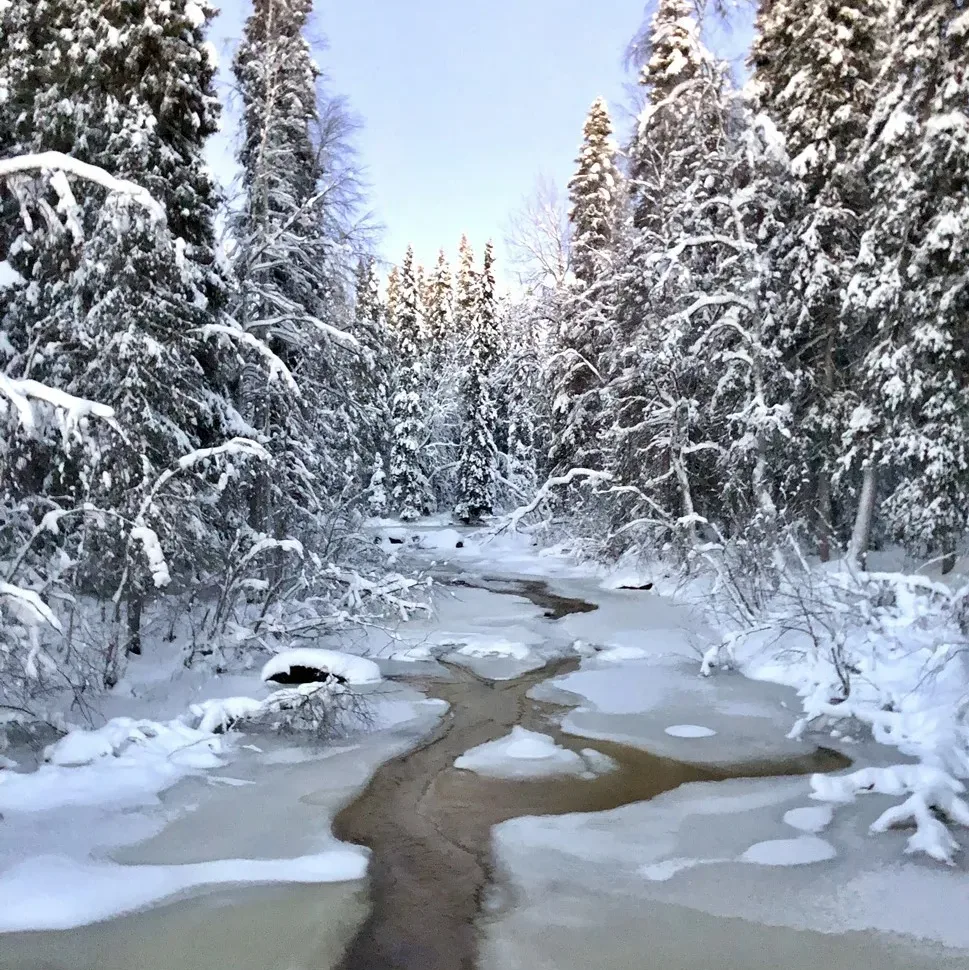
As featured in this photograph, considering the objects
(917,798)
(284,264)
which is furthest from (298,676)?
(284,264)

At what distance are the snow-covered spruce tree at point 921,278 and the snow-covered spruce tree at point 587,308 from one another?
10.00 metres

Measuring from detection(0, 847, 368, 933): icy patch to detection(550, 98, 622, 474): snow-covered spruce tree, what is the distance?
18.1 meters

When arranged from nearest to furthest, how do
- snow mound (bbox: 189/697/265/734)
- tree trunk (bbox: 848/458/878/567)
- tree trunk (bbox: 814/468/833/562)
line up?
snow mound (bbox: 189/697/265/734), tree trunk (bbox: 848/458/878/567), tree trunk (bbox: 814/468/833/562)

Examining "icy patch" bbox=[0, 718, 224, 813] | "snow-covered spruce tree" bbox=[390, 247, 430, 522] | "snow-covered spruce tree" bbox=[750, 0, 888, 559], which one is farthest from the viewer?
"snow-covered spruce tree" bbox=[390, 247, 430, 522]

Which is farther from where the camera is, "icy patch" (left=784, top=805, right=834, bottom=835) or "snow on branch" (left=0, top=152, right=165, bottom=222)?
"icy patch" (left=784, top=805, right=834, bottom=835)

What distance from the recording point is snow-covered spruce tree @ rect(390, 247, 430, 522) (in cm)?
4075

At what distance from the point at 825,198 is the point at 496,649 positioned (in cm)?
1023

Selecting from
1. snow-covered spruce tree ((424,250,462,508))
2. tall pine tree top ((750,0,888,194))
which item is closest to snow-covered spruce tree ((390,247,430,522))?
snow-covered spruce tree ((424,250,462,508))

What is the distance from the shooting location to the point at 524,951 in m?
4.79

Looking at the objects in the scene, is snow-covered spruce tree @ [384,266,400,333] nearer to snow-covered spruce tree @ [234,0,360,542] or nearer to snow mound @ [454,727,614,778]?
snow-covered spruce tree @ [234,0,360,542]

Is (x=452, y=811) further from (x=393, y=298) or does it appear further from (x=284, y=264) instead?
(x=393, y=298)

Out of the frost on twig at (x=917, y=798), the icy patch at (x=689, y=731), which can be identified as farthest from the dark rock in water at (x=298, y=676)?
the frost on twig at (x=917, y=798)

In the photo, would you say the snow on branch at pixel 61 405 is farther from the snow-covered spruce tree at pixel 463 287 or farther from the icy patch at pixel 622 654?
the snow-covered spruce tree at pixel 463 287

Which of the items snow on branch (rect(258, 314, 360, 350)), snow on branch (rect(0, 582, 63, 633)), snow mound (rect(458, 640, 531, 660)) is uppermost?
snow on branch (rect(258, 314, 360, 350))
